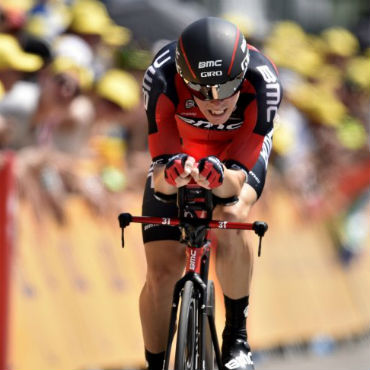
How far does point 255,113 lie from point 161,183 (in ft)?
2.15

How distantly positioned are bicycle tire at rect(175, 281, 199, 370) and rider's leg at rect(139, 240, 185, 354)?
381mm

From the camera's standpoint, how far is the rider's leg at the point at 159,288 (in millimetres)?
5453

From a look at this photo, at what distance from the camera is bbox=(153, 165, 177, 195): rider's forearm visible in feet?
16.7

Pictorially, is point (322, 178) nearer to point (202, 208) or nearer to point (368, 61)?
point (368, 61)

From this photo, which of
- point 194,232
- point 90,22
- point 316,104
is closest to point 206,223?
point 194,232

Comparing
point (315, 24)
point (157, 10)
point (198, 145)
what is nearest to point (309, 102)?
point (157, 10)

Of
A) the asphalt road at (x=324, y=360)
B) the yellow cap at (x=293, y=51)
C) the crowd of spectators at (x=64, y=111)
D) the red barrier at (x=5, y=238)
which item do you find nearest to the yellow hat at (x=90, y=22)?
the crowd of spectators at (x=64, y=111)

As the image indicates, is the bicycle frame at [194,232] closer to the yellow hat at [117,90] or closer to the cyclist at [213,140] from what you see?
the cyclist at [213,140]

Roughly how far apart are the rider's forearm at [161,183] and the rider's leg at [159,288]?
41cm

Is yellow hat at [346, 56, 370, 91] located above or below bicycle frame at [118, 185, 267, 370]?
above

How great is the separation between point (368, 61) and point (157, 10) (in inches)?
166

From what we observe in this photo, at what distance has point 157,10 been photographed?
13008 mm

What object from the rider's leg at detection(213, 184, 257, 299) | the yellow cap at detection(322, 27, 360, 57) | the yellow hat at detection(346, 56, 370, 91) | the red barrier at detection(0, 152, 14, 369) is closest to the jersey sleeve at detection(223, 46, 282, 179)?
the rider's leg at detection(213, 184, 257, 299)

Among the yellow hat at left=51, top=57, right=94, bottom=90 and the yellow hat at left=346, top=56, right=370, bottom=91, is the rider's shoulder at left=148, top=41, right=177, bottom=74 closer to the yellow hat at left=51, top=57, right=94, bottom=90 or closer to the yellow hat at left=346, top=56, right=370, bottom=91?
the yellow hat at left=51, top=57, right=94, bottom=90
